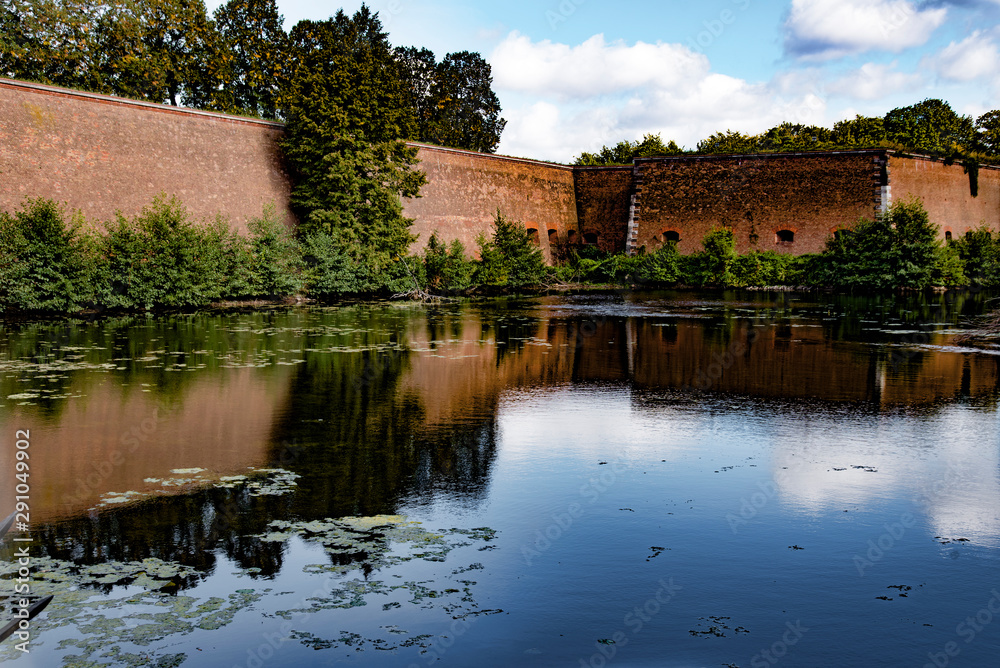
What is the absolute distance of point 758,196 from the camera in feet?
119

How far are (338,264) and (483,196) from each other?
1144cm

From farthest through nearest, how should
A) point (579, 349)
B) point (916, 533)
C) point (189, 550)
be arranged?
1. point (579, 349)
2. point (916, 533)
3. point (189, 550)

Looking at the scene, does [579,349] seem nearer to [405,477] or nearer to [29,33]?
[405,477]

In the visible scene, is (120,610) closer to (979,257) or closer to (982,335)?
(982,335)

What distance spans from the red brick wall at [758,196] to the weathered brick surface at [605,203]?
1298 mm

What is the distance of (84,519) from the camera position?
5602 millimetres

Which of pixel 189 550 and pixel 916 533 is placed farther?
pixel 916 533

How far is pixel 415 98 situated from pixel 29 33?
83.7 feet

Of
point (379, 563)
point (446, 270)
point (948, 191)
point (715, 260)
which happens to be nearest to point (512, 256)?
point (446, 270)

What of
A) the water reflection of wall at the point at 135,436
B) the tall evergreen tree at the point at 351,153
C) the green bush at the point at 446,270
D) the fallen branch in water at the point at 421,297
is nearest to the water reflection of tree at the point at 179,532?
the water reflection of wall at the point at 135,436

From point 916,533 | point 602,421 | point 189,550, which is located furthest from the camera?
point 602,421

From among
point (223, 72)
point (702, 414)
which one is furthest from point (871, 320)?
point (223, 72)

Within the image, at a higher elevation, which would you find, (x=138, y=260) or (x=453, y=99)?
(x=453, y=99)

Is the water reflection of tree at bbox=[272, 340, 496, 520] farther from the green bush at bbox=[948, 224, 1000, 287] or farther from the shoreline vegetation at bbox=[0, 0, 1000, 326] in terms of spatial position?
the green bush at bbox=[948, 224, 1000, 287]
